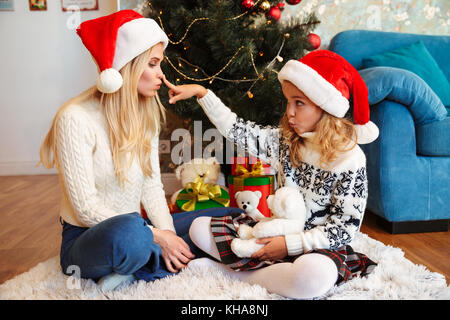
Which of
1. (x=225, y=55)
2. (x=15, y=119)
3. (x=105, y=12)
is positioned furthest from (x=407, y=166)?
(x=15, y=119)

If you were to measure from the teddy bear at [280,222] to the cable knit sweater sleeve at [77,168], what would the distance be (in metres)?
0.36

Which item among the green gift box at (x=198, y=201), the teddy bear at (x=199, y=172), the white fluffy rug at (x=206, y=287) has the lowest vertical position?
the white fluffy rug at (x=206, y=287)

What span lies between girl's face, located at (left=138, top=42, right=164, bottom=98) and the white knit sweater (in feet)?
0.44

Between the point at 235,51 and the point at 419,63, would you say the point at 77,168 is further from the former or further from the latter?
the point at 419,63

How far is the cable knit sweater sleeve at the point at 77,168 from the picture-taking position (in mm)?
946

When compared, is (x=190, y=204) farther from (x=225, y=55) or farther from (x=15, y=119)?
(x=15, y=119)

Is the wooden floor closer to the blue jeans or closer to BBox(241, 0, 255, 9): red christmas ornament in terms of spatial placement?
the blue jeans

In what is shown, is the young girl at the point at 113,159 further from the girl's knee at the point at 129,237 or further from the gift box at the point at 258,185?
the gift box at the point at 258,185

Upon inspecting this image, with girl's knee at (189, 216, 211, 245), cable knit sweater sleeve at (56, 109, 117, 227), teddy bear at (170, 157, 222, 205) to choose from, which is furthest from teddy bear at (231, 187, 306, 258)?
teddy bear at (170, 157, 222, 205)

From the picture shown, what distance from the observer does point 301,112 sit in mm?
1008

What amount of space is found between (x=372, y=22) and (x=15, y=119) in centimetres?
254

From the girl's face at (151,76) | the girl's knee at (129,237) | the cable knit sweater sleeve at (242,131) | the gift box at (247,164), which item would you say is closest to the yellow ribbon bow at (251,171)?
the gift box at (247,164)
